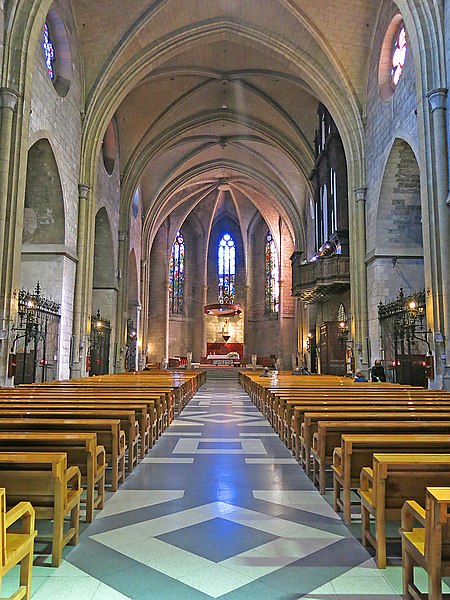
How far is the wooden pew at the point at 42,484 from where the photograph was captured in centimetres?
299

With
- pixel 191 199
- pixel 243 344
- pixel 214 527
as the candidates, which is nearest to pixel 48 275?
pixel 214 527

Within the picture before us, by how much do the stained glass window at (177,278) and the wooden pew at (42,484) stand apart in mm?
36475

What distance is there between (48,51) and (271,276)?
26773 mm

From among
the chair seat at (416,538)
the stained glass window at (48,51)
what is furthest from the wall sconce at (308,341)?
the chair seat at (416,538)

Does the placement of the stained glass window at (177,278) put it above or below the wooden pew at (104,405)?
above

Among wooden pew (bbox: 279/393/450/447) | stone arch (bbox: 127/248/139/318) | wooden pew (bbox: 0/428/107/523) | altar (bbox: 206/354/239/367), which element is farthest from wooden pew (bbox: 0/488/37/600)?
altar (bbox: 206/354/239/367)

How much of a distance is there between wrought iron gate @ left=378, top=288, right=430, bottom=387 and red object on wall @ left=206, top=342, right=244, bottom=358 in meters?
24.8

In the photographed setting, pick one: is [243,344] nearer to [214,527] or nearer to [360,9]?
[360,9]

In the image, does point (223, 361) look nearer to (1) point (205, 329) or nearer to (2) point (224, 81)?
(1) point (205, 329)

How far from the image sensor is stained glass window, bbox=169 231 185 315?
3969 cm

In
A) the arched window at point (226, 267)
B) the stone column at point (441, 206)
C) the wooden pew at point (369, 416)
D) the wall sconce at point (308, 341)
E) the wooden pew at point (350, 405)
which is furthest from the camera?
the arched window at point (226, 267)

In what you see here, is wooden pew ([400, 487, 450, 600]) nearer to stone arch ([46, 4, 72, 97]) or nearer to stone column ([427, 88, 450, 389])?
stone column ([427, 88, 450, 389])

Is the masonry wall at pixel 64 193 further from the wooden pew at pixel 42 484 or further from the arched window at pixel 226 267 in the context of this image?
the arched window at pixel 226 267

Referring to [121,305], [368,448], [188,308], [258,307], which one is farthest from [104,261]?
[368,448]
